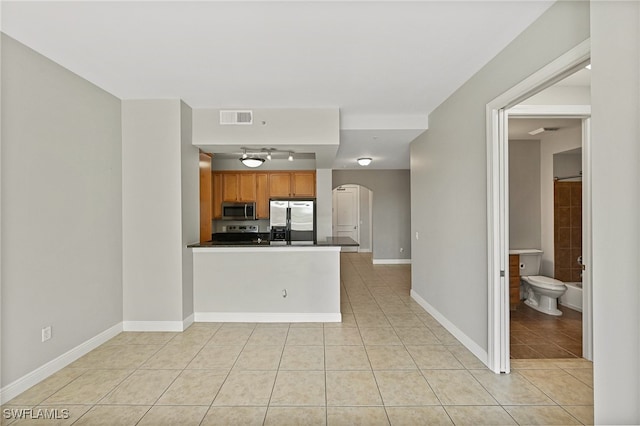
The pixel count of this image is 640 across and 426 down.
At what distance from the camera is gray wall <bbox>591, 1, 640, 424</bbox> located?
4.11ft

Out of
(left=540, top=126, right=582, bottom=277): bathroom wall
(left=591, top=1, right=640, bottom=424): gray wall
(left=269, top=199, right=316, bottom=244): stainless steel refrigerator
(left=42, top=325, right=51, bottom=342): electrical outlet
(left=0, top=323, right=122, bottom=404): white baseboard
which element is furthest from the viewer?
(left=269, top=199, right=316, bottom=244): stainless steel refrigerator

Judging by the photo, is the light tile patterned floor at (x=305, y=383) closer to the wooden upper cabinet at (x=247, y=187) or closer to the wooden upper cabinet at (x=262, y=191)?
the wooden upper cabinet at (x=262, y=191)

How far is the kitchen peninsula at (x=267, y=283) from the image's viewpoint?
384 centimetres

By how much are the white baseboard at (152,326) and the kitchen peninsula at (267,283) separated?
1.14 feet

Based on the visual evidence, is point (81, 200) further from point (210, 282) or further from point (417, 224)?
point (417, 224)

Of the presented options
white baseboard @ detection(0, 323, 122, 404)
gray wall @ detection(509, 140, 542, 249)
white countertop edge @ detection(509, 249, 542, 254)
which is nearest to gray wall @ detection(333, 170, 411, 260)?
gray wall @ detection(509, 140, 542, 249)

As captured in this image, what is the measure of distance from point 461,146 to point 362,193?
765cm

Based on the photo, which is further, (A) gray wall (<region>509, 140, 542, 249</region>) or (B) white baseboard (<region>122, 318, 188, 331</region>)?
(A) gray wall (<region>509, 140, 542, 249</region>)

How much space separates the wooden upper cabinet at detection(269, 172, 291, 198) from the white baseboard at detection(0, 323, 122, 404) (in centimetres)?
367

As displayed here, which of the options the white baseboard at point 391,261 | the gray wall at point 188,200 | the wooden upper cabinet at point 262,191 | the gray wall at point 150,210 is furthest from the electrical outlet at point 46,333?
the white baseboard at point 391,261

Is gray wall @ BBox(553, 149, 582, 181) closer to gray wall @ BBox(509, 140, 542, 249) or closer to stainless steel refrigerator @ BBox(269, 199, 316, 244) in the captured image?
gray wall @ BBox(509, 140, 542, 249)

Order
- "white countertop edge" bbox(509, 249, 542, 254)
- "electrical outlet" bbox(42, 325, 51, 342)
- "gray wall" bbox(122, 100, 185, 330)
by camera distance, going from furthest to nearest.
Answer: "white countertop edge" bbox(509, 249, 542, 254), "gray wall" bbox(122, 100, 185, 330), "electrical outlet" bbox(42, 325, 51, 342)

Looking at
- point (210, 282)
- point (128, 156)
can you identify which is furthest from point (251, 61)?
point (210, 282)

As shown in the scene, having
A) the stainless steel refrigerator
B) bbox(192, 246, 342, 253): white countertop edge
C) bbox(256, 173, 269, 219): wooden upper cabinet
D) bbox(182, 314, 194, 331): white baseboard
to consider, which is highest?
bbox(256, 173, 269, 219): wooden upper cabinet
